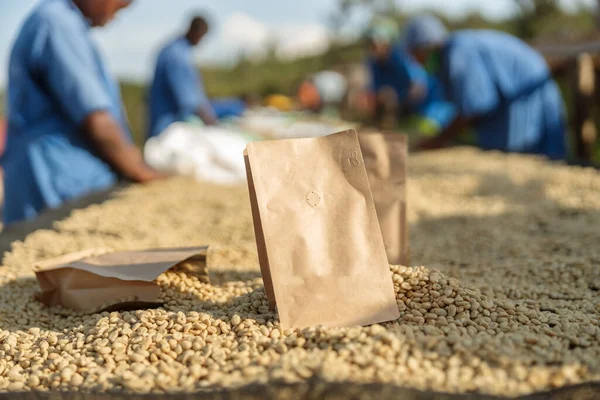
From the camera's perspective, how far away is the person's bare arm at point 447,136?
4.67 meters

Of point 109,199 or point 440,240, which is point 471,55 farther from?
point 109,199

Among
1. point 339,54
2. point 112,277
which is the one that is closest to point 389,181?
point 112,277

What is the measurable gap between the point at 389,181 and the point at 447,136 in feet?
10.8

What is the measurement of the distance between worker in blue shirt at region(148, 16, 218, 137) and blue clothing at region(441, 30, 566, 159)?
7.53 ft

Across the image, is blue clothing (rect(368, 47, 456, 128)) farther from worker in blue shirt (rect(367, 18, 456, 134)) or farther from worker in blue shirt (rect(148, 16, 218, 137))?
worker in blue shirt (rect(148, 16, 218, 137))

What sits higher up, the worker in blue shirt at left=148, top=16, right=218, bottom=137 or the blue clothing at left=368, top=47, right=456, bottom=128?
the worker in blue shirt at left=148, top=16, right=218, bottom=137

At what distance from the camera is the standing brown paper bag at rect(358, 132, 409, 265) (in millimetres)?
1690

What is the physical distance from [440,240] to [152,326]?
1479 millimetres

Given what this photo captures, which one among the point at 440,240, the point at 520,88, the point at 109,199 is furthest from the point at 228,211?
the point at 520,88

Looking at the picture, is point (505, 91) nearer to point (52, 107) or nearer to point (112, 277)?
point (52, 107)

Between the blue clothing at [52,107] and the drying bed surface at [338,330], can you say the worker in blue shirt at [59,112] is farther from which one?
the drying bed surface at [338,330]

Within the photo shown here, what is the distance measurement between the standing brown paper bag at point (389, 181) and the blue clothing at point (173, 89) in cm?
371

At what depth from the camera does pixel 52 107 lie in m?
2.90

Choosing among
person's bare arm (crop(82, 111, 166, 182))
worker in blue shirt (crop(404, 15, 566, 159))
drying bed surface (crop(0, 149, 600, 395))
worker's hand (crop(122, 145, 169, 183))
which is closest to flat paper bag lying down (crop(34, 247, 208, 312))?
drying bed surface (crop(0, 149, 600, 395))
